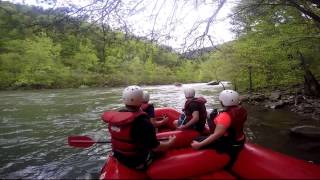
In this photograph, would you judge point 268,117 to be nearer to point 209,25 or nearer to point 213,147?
point 209,25

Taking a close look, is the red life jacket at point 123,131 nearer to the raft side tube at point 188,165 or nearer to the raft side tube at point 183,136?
the raft side tube at point 188,165

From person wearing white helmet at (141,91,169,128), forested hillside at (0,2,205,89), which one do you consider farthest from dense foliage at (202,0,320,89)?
person wearing white helmet at (141,91,169,128)

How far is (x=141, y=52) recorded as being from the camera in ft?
20.8

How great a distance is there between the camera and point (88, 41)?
5.80 m

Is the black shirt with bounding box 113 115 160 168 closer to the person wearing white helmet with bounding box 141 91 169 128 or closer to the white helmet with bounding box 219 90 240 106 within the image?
the white helmet with bounding box 219 90 240 106

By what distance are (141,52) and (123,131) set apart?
2.39 metres

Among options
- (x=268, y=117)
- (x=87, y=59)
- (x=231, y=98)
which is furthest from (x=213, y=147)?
(x=87, y=59)

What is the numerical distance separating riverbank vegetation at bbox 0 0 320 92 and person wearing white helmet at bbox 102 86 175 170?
5.67 ft

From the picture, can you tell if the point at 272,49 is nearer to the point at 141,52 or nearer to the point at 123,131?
the point at 141,52

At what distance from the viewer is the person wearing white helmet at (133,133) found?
4.20m

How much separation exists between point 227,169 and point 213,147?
0.33 m

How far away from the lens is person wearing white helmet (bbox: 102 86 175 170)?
420 centimetres

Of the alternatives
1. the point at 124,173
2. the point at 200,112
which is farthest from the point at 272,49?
the point at 124,173

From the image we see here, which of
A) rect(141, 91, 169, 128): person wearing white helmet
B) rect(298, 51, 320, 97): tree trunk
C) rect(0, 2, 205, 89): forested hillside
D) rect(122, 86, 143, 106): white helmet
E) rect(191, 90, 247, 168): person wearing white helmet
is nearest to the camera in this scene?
rect(122, 86, 143, 106): white helmet
